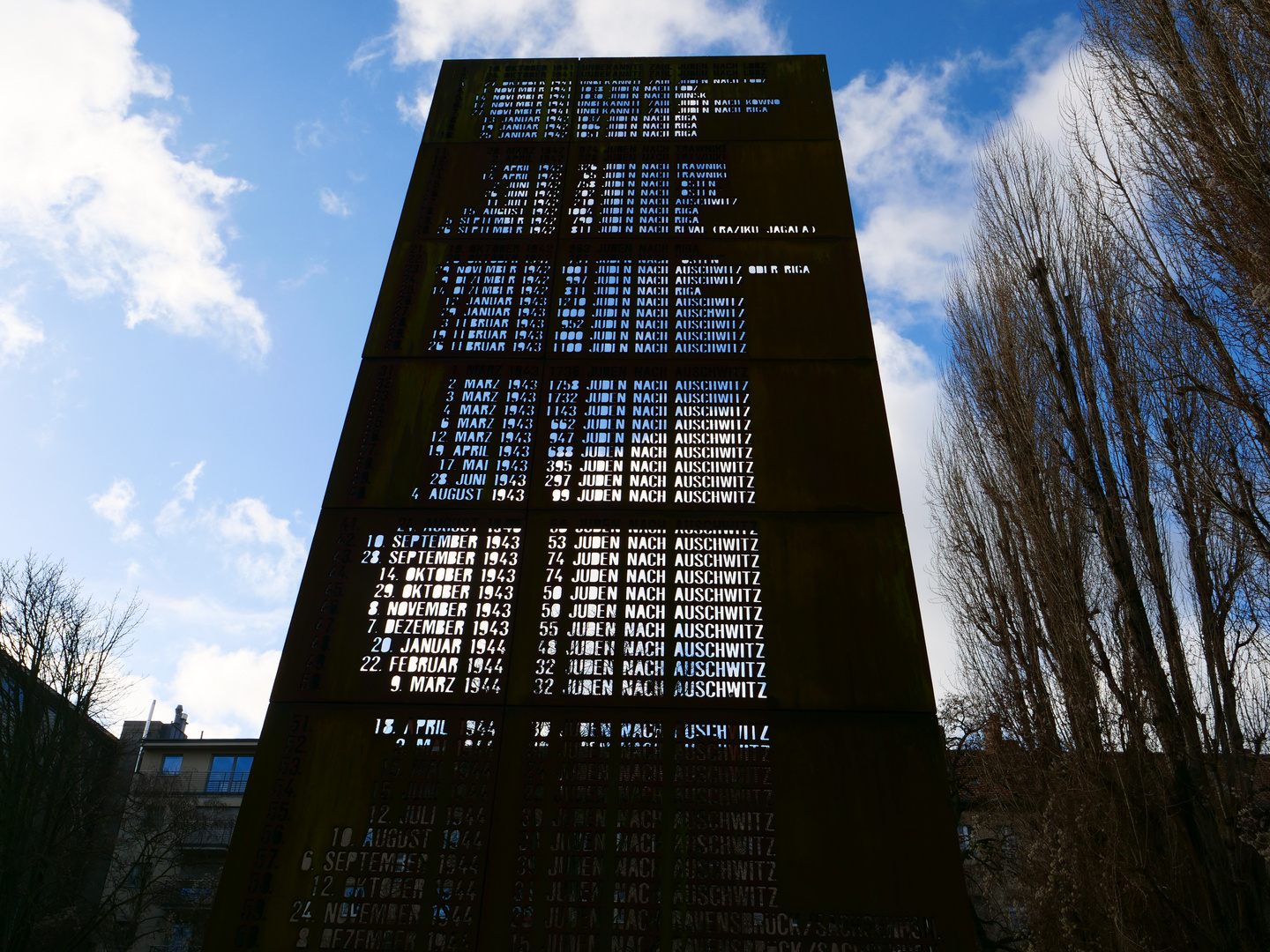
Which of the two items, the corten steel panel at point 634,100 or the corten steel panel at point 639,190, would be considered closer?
the corten steel panel at point 639,190

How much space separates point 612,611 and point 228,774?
27.2 meters

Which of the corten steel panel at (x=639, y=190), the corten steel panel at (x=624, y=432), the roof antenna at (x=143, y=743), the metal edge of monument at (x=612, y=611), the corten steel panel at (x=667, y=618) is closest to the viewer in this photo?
the metal edge of monument at (x=612, y=611)

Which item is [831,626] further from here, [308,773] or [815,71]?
[815,71]

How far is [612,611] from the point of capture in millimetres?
5637

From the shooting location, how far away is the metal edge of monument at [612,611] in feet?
15.6

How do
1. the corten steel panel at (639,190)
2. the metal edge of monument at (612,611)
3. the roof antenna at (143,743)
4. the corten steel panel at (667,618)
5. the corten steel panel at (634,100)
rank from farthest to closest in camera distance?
the roof antenna at (143,743) → the corten steel panel at (634,100) → the corten steel panel at (639,190) → the corten steel panel at (667,618) → the metal edge of monument at (612,611)

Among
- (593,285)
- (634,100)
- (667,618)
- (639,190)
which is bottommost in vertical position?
(667,618)

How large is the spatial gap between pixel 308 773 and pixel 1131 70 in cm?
1070

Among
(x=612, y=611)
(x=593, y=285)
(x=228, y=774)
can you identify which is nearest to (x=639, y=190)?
(x=593, y=285)

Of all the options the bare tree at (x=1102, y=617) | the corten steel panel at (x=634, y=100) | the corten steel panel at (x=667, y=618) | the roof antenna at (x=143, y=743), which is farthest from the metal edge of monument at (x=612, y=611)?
the roof antenna at (x=143, y=743)

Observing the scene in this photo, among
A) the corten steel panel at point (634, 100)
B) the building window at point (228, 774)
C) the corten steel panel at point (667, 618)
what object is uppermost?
the corten steel panel at point (634, 100)

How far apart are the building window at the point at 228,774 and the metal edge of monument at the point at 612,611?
2549 centimetres

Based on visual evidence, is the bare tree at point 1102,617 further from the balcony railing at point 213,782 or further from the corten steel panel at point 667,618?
the balcony railing at point 213,782

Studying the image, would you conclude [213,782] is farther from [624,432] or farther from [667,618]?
[667,618]
